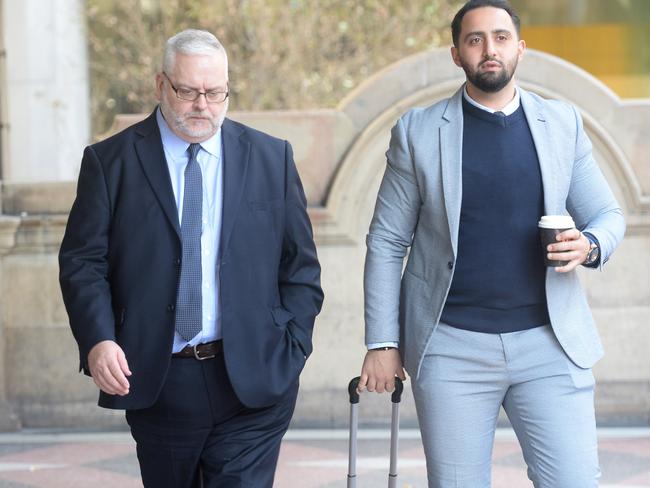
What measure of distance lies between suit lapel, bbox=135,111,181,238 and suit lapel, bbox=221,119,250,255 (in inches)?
6.0

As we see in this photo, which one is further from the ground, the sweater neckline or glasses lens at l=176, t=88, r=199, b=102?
glasses lens at l=176, t=88, r=199, b=102

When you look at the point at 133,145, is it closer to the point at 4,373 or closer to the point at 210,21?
the point at 4,373

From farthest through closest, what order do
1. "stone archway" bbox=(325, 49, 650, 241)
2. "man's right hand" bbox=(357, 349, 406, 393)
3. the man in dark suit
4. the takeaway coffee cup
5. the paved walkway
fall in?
"stone archway" bbox=(325, 49, 650, 241) < the paved walkway < "man's right hand" bbox=(357, 349, 406, 393) < the man in dark suit < the takeaway coffee cup

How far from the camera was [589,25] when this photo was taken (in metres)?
13.9

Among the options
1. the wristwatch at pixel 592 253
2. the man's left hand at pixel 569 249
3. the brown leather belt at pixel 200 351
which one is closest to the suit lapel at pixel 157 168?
the brown leather belt at pixel 200 351

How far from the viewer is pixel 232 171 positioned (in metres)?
3.66

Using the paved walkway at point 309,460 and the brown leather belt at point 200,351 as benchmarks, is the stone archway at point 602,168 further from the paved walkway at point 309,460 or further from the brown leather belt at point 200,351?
the brown leather belt at point 200,351

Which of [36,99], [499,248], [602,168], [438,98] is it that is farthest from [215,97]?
[36,99]

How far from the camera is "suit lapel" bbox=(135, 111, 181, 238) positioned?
3.56 meters

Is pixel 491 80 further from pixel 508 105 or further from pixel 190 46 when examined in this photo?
pixel 190 46

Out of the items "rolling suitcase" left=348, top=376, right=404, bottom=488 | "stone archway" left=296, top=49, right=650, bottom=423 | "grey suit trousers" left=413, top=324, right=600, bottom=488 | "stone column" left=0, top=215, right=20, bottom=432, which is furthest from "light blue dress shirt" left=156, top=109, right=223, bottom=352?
"stone column" left=0, top=215, right=20, bottom=432

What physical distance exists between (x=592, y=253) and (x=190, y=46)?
54.8 inches

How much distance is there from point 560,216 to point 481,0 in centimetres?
75

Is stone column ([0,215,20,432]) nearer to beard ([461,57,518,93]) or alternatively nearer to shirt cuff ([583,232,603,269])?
beard ([461,57,518,93])
